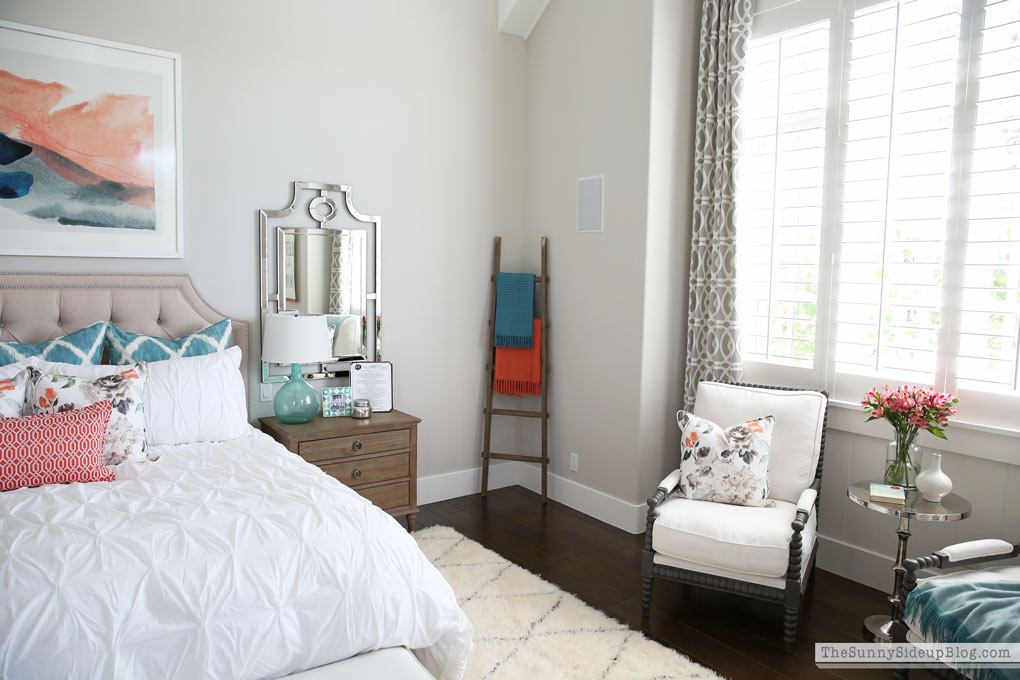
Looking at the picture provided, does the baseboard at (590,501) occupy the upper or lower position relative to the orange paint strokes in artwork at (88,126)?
lower

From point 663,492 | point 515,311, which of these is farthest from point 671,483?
point 515,311

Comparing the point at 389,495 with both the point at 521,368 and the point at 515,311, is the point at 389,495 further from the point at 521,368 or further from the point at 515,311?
the point at 515,311

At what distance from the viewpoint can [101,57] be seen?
3127mm

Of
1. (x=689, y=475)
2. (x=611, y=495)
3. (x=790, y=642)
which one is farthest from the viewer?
(x=611, y=495)

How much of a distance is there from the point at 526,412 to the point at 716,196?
173 centimetres

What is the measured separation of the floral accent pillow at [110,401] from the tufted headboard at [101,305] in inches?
19.2

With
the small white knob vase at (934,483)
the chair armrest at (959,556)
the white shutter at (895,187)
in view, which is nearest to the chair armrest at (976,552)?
the chair armrest at (959,556)

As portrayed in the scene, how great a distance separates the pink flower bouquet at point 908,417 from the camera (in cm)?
269

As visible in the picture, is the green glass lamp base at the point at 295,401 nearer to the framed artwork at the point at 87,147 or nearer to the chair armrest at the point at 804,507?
the framed artwork at the point at 87,147

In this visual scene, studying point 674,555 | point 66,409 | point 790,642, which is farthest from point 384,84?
point 790,642

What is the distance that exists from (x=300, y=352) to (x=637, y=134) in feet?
6.97

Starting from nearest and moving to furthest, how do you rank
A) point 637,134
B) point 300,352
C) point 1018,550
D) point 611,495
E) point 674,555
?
1. point 1018,550
2. point 674,555
3. point 300,352
4. point 637,134
5. point 611,495

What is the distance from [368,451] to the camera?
3584mm

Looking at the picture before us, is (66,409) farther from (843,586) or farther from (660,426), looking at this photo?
(843,586)
